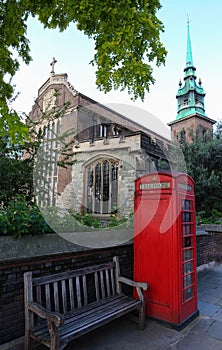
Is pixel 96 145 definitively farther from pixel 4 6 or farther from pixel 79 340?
pixel 79 340

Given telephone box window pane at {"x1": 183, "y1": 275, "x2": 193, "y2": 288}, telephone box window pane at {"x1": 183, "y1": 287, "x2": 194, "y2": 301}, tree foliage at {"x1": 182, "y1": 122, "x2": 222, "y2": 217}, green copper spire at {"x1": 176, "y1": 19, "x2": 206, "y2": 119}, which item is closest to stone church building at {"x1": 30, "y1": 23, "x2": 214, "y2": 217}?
tree foliage at {"x1": 182, "y1": 122, "x2": 222, "y2": 217}

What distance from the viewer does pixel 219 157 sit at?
443 inches

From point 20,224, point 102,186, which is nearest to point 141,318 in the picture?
point 20,224

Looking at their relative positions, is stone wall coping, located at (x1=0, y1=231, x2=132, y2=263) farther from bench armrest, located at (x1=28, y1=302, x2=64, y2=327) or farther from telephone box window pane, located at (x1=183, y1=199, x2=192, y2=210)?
telephone box window pane, located at (x1=183, y1=199, x2=192, y2=210)

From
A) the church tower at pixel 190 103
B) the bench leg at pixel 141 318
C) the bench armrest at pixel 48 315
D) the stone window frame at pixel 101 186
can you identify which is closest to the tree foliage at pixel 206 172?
the stone window frame at pixel 101 186

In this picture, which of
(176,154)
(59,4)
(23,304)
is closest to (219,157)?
(176,154)

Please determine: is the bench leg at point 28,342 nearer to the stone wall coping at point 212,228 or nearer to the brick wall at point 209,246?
the brick wall at point 209,246

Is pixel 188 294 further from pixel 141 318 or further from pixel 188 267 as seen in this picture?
pixel 141 318

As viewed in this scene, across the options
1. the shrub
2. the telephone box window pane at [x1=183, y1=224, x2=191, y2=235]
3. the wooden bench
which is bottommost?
the wooden bench

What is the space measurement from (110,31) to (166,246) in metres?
3.24

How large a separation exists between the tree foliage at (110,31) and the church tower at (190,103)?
30.7 meters

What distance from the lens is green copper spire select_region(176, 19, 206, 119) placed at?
34.7 m

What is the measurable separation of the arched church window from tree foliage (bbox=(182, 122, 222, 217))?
4.81 metres

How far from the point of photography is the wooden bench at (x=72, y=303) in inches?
93.0
